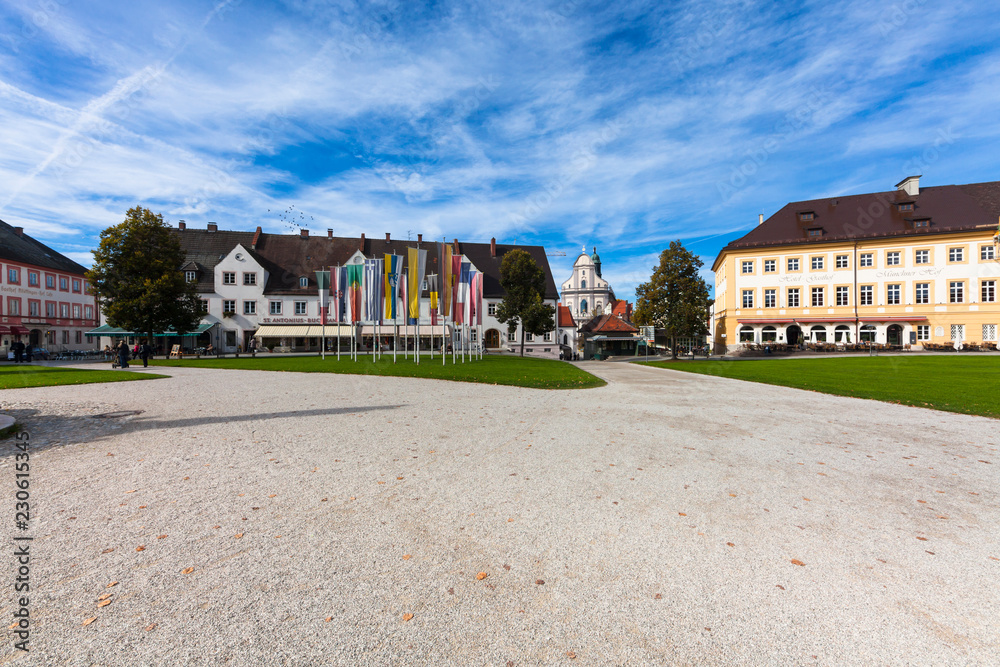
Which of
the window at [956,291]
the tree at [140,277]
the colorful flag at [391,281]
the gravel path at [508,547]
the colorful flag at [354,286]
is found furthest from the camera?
the window at [956,291]

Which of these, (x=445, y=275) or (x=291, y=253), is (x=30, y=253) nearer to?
(x=291, y=253)

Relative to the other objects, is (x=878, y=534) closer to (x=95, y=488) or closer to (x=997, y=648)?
(x=997, y=648)

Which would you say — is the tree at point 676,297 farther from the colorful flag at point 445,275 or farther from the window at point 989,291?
the window at point 989,291

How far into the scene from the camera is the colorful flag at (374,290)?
27.8 metres

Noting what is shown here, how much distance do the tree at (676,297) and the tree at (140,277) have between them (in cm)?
4017

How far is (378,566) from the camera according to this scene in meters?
3.85

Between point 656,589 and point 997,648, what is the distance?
2128 mm

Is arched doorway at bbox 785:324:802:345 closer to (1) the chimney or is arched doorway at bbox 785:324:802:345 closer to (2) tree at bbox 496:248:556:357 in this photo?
(1) the chimney

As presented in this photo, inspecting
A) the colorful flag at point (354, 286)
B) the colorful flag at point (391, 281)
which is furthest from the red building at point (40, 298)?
Result: the colorful flag at point (391, 281)

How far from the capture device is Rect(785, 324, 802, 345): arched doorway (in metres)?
51.0

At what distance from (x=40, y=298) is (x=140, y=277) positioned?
28320 millimetres

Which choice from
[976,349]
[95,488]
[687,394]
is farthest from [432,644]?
[976,349]

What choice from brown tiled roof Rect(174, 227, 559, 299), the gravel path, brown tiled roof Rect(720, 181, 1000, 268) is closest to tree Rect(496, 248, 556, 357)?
brown tiled roof Rect(174, 227, 559, 299)

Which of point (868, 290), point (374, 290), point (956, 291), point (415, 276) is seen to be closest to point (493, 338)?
point (374, 290)
